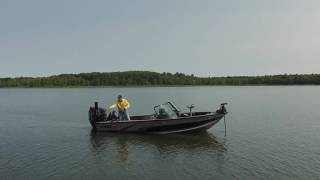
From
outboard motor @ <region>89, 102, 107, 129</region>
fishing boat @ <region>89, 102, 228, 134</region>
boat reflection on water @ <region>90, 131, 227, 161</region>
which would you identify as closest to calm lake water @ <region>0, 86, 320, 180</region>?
boat reflection on water @ <region>90, 131, 227, 161</region>

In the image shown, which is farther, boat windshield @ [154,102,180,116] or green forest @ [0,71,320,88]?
green forest @ [0,71,320,88]

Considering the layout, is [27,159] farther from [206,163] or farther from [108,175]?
[206,163]

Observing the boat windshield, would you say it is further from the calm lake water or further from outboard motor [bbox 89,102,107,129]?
outboard motor [bbox 89,102,107,129]

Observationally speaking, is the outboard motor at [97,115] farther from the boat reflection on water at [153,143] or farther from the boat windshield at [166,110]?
the boat windshield at [166,110]

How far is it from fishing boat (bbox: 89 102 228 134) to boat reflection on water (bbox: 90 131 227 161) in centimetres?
40

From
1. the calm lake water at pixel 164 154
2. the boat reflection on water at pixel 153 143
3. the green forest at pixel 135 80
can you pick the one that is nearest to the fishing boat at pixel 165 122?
the boat reflection on water at pixel 153 143

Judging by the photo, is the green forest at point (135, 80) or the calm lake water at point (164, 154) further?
the green forest at point (135, 80)

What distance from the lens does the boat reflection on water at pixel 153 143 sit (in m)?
20.4

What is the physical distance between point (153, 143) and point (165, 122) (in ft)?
7.53

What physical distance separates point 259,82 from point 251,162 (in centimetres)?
15122

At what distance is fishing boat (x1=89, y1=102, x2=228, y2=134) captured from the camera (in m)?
24.2

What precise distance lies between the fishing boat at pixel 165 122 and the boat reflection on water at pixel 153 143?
1.32 ft

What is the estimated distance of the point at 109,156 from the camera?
19281mm

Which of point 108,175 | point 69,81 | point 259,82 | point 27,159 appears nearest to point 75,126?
point 27,159
